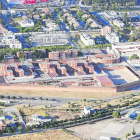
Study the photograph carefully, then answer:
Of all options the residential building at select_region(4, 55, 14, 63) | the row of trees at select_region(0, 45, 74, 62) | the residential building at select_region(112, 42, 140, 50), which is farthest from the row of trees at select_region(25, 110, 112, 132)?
the residential building at select_region(112, 42, 140, 50)

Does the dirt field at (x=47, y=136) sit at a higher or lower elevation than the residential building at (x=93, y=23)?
lower

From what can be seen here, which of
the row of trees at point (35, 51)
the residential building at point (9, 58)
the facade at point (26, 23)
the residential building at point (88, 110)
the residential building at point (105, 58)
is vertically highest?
the facade at point (26, 23)

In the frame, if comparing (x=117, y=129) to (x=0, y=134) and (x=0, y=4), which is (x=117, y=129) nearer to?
(x=0, y=134)

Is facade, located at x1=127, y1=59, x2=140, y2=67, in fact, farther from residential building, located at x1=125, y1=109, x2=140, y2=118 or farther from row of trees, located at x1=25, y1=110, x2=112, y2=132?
row of trees, located at x1=25, y1=110, x2=112, y2=132

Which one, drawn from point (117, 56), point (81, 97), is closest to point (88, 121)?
point (81, 97)

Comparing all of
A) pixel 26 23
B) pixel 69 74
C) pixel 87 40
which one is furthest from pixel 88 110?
pixel 26 23

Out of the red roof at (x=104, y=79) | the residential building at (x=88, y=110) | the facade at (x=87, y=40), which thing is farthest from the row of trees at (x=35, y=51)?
the residential building at (x=88, y=110)

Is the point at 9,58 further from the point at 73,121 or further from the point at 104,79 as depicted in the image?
the point at 73,121

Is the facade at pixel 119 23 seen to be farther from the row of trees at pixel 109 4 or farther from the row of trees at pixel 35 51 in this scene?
the row of trees at pixel 35 51

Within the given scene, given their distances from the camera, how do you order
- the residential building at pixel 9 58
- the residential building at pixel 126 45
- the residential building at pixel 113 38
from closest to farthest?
the residential building at pixel 9 58 → the residential building at pixel 126 45 → the residential building at pixel 113 38
